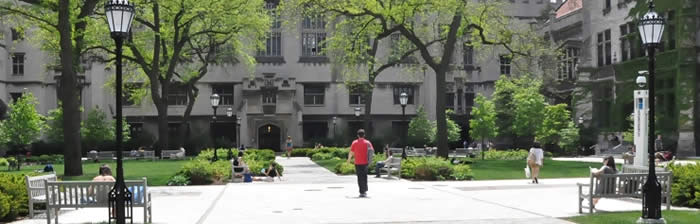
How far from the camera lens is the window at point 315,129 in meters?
62.9

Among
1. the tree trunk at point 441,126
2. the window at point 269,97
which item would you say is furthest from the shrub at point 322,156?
the window at point 269,97

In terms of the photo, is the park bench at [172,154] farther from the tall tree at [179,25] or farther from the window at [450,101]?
the window at [450,101]

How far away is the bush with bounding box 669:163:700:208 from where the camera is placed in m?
14.5

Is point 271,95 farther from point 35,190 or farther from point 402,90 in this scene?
point 35,190

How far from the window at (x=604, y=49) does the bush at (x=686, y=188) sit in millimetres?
38789

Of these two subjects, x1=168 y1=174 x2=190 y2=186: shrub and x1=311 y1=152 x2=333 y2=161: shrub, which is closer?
x1=168 y1=174 x2=190 y2=186: shrub

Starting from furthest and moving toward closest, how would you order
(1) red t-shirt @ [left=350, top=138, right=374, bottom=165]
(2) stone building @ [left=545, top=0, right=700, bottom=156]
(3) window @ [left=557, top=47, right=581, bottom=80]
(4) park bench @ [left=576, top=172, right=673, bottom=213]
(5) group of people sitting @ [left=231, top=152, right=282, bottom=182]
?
1. (3) window @ [left=557, top=47, right=581, bottom=80]
2. (2) stone building @ [left=545, top=0, right=700, bottom=156]
3. (5) group of people sitting @ [left=231, top=152, right=282, bottom=182]
4. (1) red t-shirt @ [left=350, top=138, right=374, bottom=165]
5. (4) park bench @ [left=576, top=172, right=673, bottom=213]

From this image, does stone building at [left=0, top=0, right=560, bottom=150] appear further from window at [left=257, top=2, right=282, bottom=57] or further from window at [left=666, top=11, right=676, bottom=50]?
window at [left=666, top=11, right=676, bottom=50]

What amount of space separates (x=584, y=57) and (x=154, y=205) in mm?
45980

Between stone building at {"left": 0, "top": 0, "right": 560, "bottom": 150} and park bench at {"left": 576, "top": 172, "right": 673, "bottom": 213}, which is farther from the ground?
stone building at {"left": 0, "top": 0, "right": 560, "bottom": 150}

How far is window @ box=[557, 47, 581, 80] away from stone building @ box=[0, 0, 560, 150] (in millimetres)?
8186

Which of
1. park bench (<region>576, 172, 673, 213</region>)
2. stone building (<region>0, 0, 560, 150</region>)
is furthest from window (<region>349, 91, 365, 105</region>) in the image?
park bench (<region>576, 172, 673, 213</region>)

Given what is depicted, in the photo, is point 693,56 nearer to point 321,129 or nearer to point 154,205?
point 321,129

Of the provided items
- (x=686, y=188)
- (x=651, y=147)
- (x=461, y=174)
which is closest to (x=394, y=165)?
(x=461, y=174)
